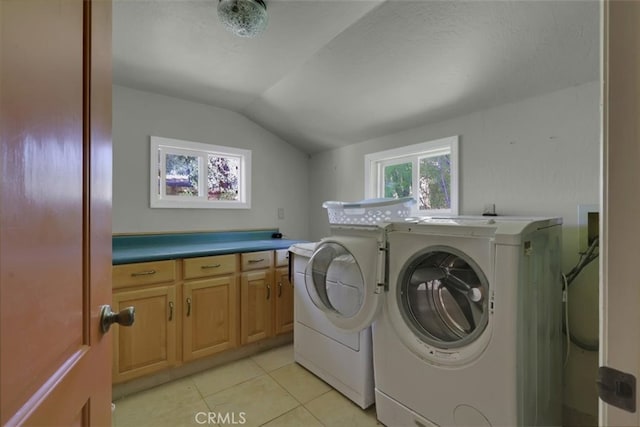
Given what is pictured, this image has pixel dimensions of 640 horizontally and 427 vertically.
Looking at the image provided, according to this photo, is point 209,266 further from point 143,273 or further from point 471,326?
point 471,326

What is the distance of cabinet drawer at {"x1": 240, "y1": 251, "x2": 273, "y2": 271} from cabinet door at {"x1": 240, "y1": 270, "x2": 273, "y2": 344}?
5 centimetres

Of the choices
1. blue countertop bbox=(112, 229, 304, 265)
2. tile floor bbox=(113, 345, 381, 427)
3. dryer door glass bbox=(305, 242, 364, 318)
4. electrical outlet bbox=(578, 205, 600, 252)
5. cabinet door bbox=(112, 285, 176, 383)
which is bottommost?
tile floor bbox=(113, 345, 381, 427)

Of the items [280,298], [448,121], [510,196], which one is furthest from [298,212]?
[510,196]

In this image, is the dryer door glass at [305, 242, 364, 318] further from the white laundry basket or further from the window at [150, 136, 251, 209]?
the window at [150, 136, 251, 209]

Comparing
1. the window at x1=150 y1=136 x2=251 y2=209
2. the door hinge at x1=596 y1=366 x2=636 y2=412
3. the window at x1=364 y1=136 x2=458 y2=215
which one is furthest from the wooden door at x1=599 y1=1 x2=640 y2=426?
the window at x1=150 y1=136 x2=251 y2=209

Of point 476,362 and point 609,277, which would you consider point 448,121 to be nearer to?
point 476,362

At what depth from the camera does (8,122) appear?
1.21 feet

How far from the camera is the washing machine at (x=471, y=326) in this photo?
1.05 m

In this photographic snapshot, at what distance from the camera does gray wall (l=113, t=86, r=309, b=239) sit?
224 centimetres

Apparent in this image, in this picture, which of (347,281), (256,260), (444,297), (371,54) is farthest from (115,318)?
(371,54)

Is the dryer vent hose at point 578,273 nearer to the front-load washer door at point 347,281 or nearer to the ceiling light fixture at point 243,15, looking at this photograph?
the front-load washer door at point 347,281

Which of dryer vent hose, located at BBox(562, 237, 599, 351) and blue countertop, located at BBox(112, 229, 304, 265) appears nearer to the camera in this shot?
dryer vent hose, located at BBox(562, 237, 599, 351)

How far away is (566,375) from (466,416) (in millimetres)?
867

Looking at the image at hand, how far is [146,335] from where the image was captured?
6.07ft
